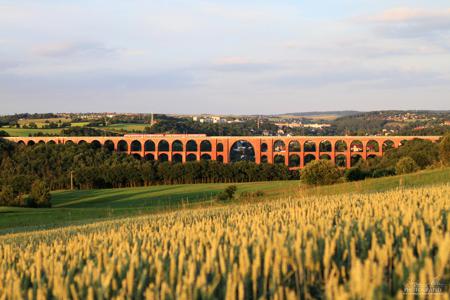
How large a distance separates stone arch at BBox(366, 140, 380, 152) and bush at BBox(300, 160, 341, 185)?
71.5m

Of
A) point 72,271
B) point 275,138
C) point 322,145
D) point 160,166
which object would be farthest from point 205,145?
point 72,271

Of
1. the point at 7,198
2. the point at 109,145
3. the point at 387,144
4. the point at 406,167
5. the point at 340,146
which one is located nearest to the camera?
the point at 406,167

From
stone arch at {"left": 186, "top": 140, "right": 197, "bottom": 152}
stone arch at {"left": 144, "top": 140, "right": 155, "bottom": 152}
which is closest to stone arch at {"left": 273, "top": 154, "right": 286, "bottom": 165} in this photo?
stone arch at {"left": 186, "top": 140, "right": 197, "bottom": 152}

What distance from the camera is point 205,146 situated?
12150 cm

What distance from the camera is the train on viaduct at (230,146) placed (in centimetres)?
11119

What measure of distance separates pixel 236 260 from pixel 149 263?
0.81 metres

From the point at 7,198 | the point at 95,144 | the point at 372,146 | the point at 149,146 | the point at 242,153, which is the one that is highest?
the point at 95,144

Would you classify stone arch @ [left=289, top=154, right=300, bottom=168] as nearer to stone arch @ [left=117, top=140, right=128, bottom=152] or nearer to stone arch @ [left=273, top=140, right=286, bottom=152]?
stone arch @ [left=273, top=140, right=286, bottom=152]

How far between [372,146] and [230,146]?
95.4 ft

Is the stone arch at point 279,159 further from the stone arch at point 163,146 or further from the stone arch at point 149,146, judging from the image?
the stone arch at point 149,146

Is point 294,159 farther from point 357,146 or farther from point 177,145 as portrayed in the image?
point 177,145

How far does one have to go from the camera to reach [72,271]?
18.0 ft

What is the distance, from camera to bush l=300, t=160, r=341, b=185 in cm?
4166

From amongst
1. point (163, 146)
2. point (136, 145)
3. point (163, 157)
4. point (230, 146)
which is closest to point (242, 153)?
point (230, 146)
